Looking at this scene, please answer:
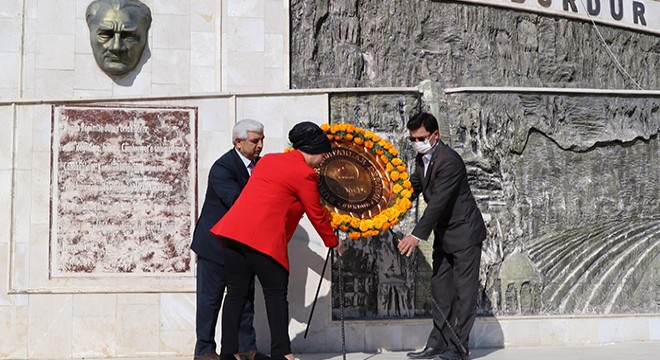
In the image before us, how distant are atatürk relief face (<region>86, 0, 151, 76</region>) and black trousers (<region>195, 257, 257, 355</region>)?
3.75m

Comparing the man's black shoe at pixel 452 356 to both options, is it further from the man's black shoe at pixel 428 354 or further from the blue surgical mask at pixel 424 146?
the blue surgical mask at pixel 424 146

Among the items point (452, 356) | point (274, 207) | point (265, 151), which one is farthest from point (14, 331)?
point (452, 356)

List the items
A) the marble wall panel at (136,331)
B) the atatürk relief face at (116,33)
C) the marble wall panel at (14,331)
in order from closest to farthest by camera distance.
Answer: the marble wall panel at (14,331) < the marble wall panel at (136,331) < the atatürk relief face at (116,33)

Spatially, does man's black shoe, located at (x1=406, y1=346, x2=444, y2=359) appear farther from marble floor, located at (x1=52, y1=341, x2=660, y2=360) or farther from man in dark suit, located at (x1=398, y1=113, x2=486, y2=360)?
marble floor, located at (x1=52, y1=341, x2=660, y2=360)

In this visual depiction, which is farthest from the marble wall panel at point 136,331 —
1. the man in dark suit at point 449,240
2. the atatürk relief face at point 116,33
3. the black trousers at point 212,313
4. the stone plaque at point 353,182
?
the atatürk relief face at point 116,33

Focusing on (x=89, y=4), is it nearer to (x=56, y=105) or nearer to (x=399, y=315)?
(x=56, y=105)

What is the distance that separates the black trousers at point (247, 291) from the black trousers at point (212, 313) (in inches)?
15.3

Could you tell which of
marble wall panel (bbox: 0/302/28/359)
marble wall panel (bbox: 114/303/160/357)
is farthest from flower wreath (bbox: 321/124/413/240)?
marble wall panel (bbox: 0/302/28/359)

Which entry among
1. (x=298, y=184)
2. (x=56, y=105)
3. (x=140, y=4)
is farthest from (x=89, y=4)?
(x=298, y=184)

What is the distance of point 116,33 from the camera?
1048 cm

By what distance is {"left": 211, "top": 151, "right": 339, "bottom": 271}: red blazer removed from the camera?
6887 millimetres

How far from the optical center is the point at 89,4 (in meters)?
10.7

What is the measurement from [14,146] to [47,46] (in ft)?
8.09

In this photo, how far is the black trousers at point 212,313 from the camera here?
24.5 feet
